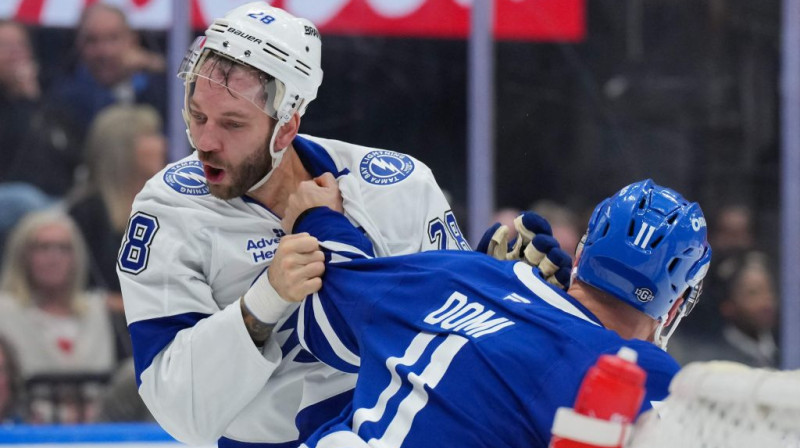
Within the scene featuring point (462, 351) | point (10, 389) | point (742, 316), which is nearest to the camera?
point (462, 351)

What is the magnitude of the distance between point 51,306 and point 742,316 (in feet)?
8.58

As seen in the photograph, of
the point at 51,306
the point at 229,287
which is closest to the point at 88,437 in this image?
the point at 51,306

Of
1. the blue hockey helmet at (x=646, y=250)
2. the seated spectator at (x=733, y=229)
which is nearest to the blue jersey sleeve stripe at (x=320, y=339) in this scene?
the blue hockey helmet at (x=646, y=250)

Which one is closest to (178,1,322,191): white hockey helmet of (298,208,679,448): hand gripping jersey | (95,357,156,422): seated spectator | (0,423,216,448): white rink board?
(298,208,679,448): hand gripping jersey

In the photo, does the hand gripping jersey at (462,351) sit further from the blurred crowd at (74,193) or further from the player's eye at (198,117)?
the blurred crowd at (74,193)

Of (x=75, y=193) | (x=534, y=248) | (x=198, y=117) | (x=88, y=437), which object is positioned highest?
(x=198, y=117)

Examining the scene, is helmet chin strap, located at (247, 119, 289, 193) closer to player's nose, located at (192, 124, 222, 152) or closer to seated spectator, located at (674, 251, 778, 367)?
player's nose, located at (192, 124, 222, 152)

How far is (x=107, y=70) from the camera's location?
472 cm

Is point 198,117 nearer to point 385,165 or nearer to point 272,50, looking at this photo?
point 272,50

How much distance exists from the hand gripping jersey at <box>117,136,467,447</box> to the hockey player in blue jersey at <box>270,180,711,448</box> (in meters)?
0.18

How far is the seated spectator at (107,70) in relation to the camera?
4.70m

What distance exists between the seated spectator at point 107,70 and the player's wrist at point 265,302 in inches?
107

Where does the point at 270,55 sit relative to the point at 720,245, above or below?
above

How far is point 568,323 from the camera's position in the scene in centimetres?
172
